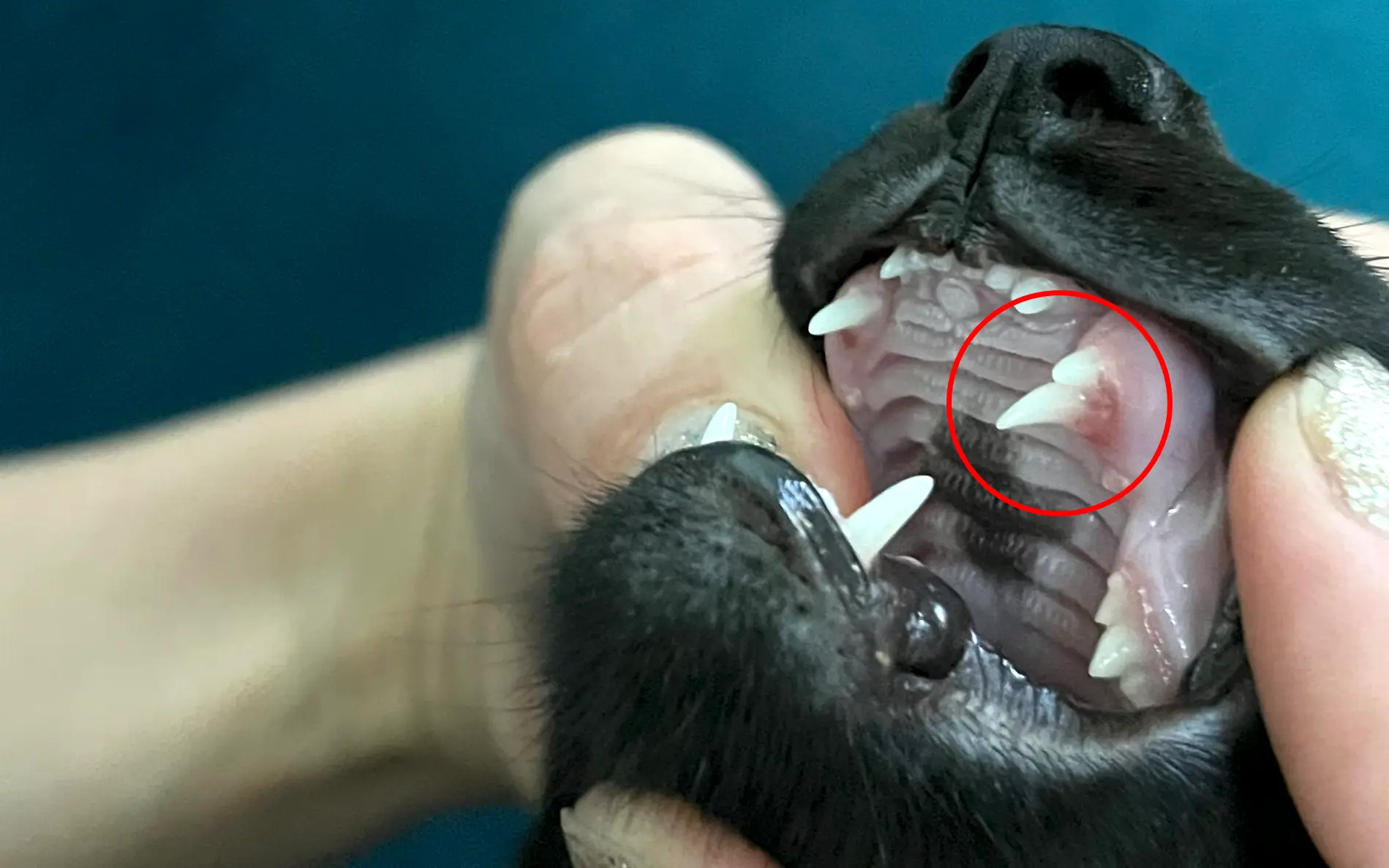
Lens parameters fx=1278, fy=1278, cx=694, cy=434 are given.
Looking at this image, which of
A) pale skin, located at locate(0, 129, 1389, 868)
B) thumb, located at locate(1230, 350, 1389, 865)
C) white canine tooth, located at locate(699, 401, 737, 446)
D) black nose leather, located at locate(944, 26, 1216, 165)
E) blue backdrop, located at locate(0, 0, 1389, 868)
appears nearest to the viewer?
thumb, located at locate(1230, 350, 1389, 865)

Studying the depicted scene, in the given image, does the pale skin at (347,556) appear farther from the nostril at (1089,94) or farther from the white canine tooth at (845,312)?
the nostril at (1089,94)

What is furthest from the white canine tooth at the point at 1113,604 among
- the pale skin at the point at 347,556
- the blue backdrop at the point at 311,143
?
the blue backdrop at the point at 311,143

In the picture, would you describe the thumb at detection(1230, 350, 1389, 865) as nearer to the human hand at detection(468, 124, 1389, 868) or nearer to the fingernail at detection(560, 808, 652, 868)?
the human hand at detection(468, 124, 1389, 868)

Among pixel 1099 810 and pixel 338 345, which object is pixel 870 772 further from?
pixel 338 345

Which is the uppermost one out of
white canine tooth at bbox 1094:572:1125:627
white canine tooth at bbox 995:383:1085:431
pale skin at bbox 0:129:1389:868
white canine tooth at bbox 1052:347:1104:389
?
white canine tooth at bbox 1052:347:1104:389

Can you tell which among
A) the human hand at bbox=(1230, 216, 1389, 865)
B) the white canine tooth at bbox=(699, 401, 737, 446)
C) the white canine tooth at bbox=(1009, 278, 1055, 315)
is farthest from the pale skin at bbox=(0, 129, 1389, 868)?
the human hand at bbox=(1230, 216, 1389, 865)

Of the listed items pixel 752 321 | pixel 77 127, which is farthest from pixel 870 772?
pixel 77 127

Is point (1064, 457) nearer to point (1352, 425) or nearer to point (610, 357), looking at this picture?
point (1352, 425)
